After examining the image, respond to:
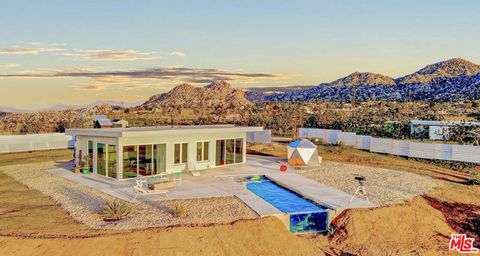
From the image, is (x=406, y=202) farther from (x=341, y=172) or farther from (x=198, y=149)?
(x=198, y=149)

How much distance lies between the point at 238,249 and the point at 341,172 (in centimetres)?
1112

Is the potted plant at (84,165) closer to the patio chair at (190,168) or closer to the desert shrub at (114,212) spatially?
the patio chair at (190,168)

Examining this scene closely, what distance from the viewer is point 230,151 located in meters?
23.1

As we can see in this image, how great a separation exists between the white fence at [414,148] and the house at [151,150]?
12.4m

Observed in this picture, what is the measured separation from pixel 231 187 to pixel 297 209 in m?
3.76

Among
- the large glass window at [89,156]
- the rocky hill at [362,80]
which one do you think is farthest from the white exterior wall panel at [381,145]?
the rocky hill at [362,80]

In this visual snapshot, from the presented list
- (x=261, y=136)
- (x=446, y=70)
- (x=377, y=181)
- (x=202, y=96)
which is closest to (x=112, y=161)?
(x=377, y=181)

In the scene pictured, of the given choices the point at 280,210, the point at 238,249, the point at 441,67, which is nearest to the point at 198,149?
the point at 280,210

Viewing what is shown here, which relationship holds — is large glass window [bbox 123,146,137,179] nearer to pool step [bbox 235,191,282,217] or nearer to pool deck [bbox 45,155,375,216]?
pool deck [bbox 45,155,375,216]

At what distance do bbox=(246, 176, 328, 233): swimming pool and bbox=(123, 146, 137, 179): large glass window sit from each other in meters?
5.33

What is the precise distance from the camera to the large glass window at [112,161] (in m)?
19.1

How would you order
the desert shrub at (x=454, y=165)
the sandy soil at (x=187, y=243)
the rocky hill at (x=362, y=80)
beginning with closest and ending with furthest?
the sandy soil at (x=187, y=243)
the desert shrub at (x=454, y=165)
the rocky hill at (x=362, y=80)

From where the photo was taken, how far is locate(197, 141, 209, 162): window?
21.7 meters

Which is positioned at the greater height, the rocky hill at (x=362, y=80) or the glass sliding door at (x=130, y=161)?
the rocky hill at (x=362, y=80)
